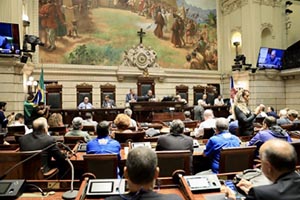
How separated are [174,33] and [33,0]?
7.09m

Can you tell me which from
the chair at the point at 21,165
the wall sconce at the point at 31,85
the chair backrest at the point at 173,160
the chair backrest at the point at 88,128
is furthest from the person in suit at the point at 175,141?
the wall sconce at the point at 31,85

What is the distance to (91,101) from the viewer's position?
512 inches

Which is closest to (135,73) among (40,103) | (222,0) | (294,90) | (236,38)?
(40,103)

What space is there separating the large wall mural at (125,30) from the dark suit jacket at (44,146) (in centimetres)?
940

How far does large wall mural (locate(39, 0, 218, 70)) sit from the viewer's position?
12.3m

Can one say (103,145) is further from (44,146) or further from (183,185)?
(183,185)

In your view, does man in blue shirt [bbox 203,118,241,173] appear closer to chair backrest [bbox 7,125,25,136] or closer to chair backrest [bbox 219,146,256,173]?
chair backrest [bbox 219,146,256,173]

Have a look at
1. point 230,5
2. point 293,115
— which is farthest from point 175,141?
point 230,5

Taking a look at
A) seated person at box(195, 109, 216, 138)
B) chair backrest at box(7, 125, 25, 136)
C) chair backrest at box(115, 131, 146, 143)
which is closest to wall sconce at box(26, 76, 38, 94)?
chair backrest at box(7, 125, 25, 136)

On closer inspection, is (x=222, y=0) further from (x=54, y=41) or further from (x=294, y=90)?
(x=54, y=41)

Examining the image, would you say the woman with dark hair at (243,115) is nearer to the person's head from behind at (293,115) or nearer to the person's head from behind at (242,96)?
the person's head from behind at (242,96)

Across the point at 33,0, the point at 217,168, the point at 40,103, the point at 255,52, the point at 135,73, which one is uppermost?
the point at 33,0

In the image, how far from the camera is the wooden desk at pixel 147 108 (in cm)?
1120

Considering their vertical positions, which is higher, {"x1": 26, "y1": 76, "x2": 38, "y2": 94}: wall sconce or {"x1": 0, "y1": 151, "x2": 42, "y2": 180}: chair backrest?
{"x1": 26, "y1": 76, "x2": 38, "y2": 94}: wall sconce
